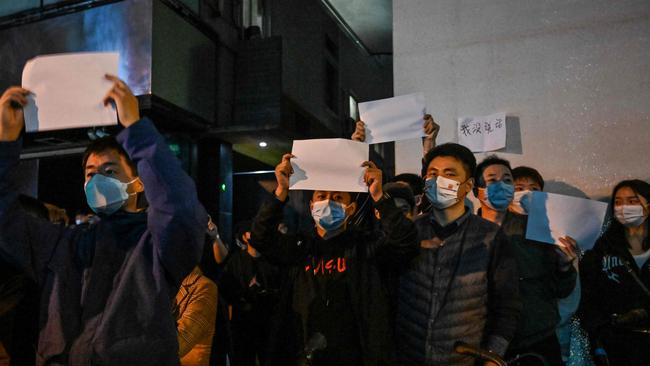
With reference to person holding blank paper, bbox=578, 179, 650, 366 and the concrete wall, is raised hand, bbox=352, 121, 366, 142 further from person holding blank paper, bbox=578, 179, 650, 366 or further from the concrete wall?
person holding blank paper, bbox=578, 179, 650, 366

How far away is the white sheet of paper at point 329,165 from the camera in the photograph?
3.05 meters

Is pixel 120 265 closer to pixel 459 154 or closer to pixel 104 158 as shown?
pixel 104 158

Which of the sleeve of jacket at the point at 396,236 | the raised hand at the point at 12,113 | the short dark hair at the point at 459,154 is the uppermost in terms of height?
the raised hand at the point at 12,113

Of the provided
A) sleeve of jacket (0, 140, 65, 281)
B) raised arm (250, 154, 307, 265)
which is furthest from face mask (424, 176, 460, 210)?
sleeve of jacket (0, 140, 65, 281)

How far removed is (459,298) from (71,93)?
2084 millimetres

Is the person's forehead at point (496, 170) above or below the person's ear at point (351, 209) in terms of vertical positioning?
above

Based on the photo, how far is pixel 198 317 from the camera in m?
3.18

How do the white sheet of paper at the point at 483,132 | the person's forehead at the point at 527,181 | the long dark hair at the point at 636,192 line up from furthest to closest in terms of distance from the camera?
the white sheet of paper at the point at 483,132 < the person's forehead at the point at 527,181 < the long dark hair at the point at 636,192

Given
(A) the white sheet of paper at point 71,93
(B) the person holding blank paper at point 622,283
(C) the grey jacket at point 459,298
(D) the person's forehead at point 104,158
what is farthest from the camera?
(B) the person holding blank paper at point 622,283

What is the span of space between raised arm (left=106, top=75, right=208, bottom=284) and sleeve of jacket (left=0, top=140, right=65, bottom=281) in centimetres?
49

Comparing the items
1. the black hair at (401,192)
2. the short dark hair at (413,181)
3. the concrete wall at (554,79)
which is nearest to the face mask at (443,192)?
the black hair at (401,192)

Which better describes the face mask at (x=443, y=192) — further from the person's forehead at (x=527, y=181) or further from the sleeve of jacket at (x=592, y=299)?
the sleeve of jacket at (x=592, y=299)

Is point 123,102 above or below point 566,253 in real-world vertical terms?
above

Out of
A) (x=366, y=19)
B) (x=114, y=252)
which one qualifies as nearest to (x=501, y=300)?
(x=114, y=252)
